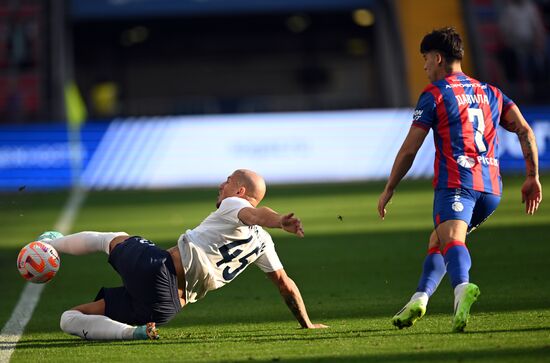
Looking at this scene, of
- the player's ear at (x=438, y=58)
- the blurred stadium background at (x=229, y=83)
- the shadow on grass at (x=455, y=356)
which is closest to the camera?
the shadow on grass at (x=455, y=356)

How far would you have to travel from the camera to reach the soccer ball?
7.77 meters

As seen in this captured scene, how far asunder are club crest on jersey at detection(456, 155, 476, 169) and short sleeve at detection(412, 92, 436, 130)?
289mm

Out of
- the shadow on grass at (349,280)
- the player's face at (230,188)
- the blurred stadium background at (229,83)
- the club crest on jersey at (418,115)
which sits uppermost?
the club crest on jersey at (418,115)

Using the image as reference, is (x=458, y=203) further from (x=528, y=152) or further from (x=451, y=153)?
(x=528, y=152)

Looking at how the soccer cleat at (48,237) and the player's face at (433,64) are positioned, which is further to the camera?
the soccer cleat at (48,237)

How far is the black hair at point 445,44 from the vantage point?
24.8 feet

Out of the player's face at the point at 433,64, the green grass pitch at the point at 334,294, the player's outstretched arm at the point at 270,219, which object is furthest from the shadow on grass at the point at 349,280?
the player's face at the point at 433,64

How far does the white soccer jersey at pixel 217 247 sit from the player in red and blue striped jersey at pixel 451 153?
0.95 m

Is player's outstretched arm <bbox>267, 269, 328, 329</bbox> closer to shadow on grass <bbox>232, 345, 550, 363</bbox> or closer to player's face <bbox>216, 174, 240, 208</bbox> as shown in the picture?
player's face <bbox>216, 174, 240, 208</bbox>

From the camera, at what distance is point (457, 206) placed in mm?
7418

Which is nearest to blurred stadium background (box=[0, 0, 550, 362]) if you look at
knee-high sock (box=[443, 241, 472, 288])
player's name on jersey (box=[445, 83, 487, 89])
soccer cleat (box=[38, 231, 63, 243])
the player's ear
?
knee-high sock (box=[443, 241, 472, 288])

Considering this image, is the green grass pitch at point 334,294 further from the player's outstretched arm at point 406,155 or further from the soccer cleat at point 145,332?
the player's outstretched arm at point 406,155

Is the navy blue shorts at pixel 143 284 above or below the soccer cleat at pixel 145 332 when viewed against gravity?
above

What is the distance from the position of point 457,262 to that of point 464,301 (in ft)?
1.15
